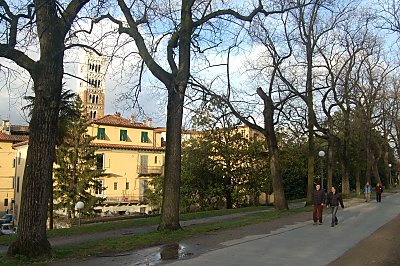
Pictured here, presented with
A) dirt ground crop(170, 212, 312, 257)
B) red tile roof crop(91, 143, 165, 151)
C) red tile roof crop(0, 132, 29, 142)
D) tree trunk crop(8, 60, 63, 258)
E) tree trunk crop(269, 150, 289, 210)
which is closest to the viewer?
tree trunk crop(8, 60, 63, 258)

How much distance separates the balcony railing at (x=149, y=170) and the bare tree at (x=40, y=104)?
46.6 meters

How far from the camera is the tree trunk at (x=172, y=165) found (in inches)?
580

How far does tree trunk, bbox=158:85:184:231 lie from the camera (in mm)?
14742

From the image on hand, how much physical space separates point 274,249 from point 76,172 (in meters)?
32.8

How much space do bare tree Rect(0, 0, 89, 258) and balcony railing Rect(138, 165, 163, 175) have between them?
46632 mm

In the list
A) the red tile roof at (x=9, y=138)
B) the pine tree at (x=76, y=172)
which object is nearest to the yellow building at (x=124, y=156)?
the red tile roof at (x=9, y=138)

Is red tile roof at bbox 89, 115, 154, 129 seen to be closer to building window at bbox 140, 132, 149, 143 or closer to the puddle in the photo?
building window at bbox 140, 132, 149, 143

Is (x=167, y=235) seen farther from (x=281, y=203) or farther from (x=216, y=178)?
(x=216, y=178)

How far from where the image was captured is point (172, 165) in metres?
15.0

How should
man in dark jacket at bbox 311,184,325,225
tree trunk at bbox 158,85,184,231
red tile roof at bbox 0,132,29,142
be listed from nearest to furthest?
tree trunk at bbox 158,85,184,231, man in dark jacket at bbox 311,184,325,225, red tile roof at bbox 0,132,29,142

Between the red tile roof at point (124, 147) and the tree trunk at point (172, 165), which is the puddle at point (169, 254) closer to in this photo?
the tree trunk at point (172, 165)

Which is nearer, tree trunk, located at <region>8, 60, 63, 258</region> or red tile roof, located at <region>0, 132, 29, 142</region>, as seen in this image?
tree trunk, located at <region>8, 60, 63, 258</region>

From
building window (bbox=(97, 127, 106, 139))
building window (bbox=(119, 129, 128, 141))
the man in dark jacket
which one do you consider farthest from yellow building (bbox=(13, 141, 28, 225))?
the man in dark jacket

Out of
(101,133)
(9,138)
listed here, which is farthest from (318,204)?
(9,138)
